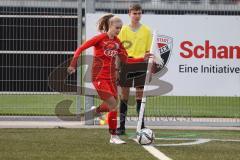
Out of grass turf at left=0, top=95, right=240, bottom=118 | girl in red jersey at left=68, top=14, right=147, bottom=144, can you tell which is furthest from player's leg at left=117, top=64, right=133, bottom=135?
grass turf at left=0, top=95, right=240, bottom=118

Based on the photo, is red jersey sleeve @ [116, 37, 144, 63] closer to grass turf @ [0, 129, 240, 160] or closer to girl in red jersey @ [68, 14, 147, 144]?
girl in red jersey @ [68, 14, 147, 144]

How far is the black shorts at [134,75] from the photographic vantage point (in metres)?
11.2

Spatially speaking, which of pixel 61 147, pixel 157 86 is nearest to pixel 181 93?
pixel 157 86

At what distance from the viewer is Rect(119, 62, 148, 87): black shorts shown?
36.7ft

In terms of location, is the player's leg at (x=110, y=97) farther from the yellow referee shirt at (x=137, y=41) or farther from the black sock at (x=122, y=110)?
the yellow referee shirt at (x=137, y=41)

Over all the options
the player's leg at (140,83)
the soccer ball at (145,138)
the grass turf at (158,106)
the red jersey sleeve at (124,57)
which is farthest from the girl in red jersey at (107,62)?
the grass turf at (158,106)

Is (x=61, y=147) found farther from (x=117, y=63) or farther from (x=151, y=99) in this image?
(x=151, y=99)

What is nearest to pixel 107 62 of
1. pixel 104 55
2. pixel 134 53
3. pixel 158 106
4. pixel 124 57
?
pixel 104 55

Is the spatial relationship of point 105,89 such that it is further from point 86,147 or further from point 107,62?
point 86,147

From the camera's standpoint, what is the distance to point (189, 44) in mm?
13047

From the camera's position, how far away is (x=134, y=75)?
36.9ft

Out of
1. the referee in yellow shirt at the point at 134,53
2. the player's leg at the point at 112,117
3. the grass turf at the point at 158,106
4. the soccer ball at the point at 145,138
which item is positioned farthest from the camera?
the grass turf at the point at 158,106

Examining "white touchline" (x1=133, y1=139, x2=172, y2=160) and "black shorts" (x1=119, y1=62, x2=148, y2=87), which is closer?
"white touchline" (x1=133, y1=139, x2=172, y2=160)

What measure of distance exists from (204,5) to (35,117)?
4182mm
